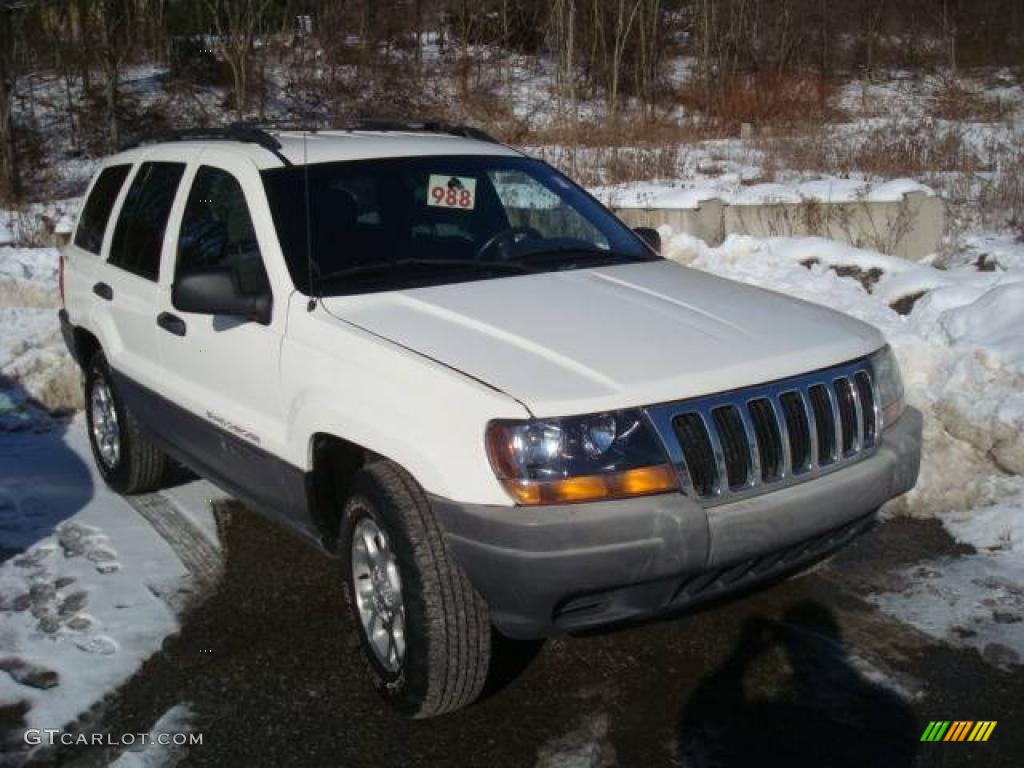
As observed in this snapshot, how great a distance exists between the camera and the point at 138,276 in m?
5.24

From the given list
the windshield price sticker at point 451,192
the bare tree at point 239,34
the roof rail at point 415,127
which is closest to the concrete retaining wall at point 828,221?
the roof rail at point 415,127

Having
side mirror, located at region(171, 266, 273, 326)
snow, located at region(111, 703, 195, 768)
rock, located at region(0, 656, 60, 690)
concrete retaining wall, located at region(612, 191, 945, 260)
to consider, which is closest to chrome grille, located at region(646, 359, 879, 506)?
side mirror, located at region(171, 266, 273, 326)

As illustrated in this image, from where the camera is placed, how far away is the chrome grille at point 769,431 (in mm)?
3299

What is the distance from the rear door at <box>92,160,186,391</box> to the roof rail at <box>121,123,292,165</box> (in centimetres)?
18

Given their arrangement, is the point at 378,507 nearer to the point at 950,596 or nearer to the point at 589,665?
the point at 589,665

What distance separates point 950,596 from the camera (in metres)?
4.51

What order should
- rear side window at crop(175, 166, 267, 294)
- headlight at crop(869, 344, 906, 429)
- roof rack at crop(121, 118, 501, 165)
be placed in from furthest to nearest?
roof rack at crop(121, 118, 501, 165) < rear side window at crop(175, 166, 267, 294) < headlight at crop(869, 344, 906, 429)

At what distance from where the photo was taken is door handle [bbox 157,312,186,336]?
474 centimetres

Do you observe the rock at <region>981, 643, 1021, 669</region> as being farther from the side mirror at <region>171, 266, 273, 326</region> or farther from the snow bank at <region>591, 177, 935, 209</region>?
the snow bank at <region>591, 177, 935, 209</region>

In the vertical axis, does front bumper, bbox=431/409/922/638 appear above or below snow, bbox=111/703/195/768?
above

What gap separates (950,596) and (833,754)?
4.56 feet

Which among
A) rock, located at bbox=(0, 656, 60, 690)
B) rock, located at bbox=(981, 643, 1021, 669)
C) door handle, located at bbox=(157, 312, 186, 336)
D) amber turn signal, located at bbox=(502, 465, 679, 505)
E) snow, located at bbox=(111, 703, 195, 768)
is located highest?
door handle, located at bbox=(157, 312, 186, 336)

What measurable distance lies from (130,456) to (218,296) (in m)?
1.87

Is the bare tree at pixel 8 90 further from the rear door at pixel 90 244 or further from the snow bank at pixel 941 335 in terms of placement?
the snow bank at pixel 941 335
